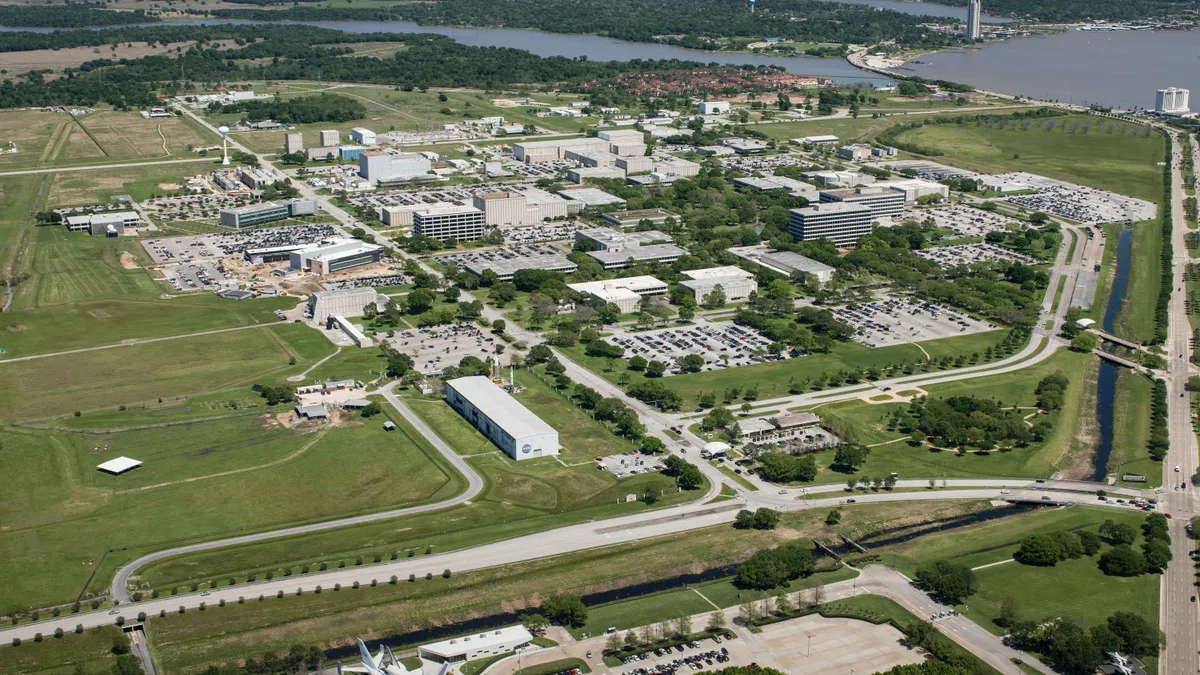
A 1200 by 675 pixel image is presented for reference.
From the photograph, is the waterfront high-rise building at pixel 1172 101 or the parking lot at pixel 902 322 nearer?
the parking lot at pixel 902 322

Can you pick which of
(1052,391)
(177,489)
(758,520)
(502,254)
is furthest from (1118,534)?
(502,254)

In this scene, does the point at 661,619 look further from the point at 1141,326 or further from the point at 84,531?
the point at 1141,326

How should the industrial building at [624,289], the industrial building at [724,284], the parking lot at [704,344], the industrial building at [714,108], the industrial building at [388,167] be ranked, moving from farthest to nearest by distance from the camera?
the industrial building at [714,108]
the industrial building at [388,167]
the industrial building at [724,284]
the industrial building at [624,289]
the parking lot at [704,344]

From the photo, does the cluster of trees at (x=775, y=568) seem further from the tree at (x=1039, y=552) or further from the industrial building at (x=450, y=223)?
the industrial building at (x=450, y=223)

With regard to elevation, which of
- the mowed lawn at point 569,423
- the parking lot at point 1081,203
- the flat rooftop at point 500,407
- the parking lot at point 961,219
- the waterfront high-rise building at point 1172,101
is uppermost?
the waterfront high-rise building at point 1172,101

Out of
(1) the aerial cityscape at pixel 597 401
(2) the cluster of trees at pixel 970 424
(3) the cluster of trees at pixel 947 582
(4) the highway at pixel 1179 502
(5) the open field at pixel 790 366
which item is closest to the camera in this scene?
(4) the highway at pixel 1179 502

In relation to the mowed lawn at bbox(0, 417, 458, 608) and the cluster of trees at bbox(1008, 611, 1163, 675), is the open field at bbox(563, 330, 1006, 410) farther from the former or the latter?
the cluster of trees at bbox(1008, 611, 1163, 675)

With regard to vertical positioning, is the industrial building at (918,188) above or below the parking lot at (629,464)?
above

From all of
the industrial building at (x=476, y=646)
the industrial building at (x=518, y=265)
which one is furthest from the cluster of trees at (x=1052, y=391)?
the industrial building at (x=518, y=265)

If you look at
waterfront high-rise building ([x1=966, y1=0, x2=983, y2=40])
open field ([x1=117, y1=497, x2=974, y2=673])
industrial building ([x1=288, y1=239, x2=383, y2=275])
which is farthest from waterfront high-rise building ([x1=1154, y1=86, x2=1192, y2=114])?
open field ([x1=117, y1=497, x2=974, y2=673])
